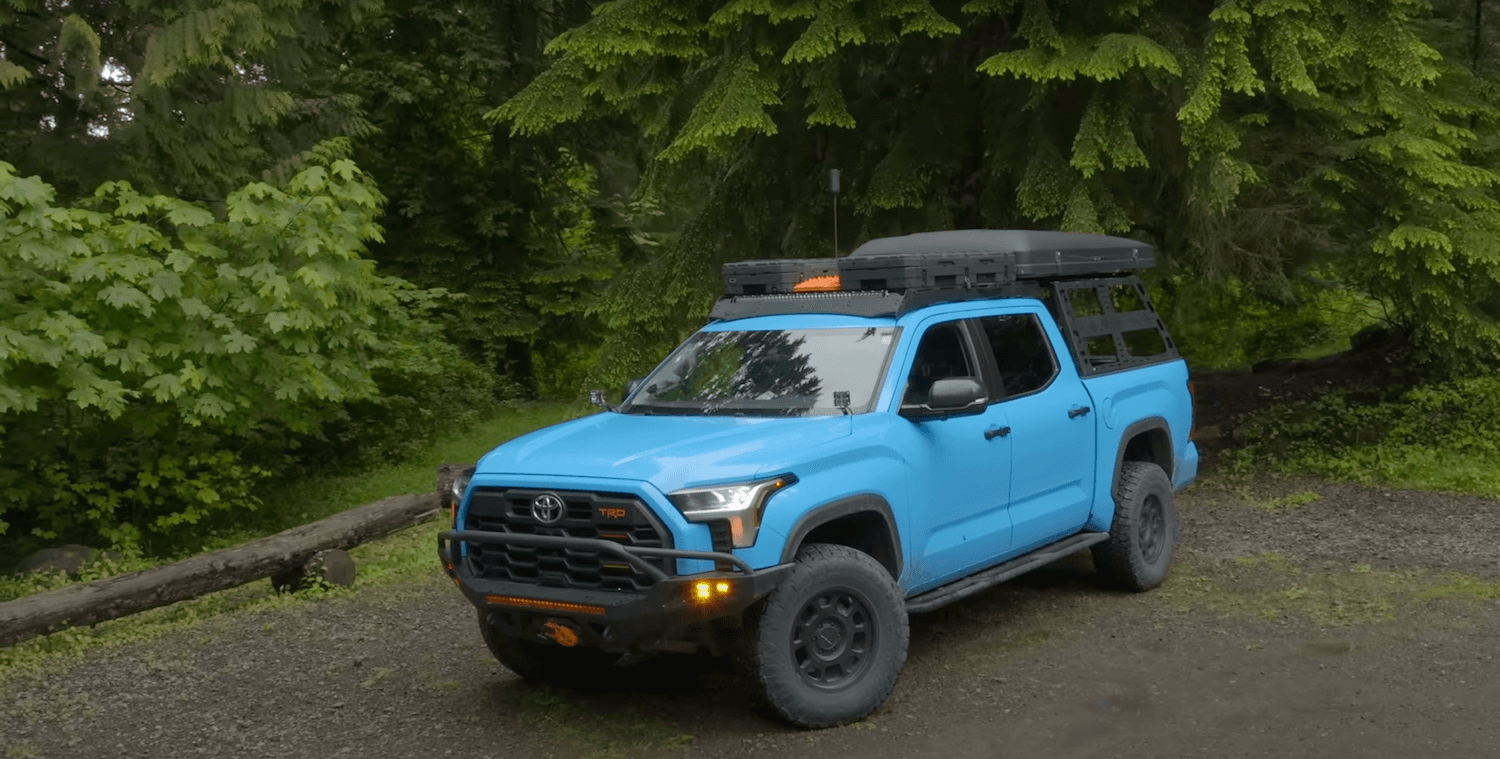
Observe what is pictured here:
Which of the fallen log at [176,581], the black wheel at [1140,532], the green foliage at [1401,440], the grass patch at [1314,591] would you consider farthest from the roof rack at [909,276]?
the green foliage at [1401,440]

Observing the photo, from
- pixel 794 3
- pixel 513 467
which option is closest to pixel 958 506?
pixel 513 467

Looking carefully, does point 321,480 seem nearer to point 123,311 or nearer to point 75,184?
point 75,184

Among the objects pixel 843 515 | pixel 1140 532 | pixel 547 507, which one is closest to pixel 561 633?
pixel 547 507

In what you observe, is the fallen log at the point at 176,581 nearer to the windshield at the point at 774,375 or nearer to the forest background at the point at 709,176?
the forest background at the point at 709,176

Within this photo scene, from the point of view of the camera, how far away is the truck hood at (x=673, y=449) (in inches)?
231

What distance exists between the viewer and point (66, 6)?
14.3 meters

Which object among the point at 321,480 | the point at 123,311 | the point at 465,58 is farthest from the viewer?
the point at 465,58

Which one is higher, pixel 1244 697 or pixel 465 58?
pixel 465 58

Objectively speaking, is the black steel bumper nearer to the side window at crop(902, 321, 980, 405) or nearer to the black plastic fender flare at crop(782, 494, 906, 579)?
the black plastic fender flare at crop(782, 494, 906, 579)

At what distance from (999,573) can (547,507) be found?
2.63 meters

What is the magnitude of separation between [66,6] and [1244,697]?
1361 cm

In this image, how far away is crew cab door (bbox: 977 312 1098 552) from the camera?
7465mm

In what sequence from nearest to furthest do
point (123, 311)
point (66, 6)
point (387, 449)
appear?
point (123, 311)
point (66, 6)
point (387, 449)

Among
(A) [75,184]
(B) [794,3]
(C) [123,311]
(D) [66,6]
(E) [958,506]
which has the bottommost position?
(E) [958,506]
